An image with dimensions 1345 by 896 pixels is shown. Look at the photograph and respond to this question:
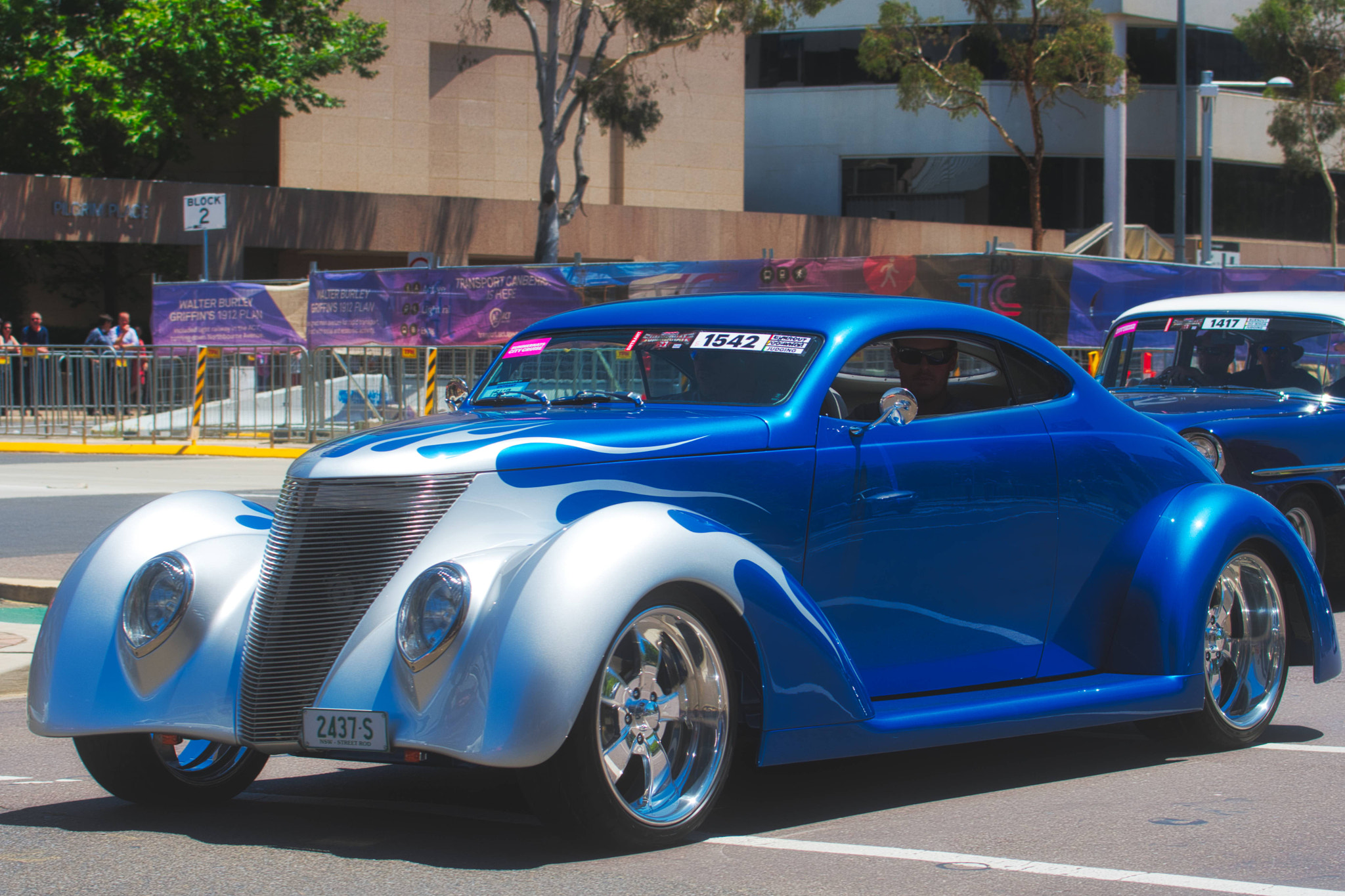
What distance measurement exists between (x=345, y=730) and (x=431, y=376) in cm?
1775

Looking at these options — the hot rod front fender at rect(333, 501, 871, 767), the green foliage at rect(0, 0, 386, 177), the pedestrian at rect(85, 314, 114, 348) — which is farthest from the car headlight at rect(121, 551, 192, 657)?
the green foliage at rect(0, 0, 386, 177)

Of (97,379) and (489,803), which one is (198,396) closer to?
(97,379)

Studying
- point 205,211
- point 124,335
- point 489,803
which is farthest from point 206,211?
point 489,803

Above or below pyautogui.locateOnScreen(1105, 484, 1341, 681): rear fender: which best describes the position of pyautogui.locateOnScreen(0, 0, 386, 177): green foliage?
above

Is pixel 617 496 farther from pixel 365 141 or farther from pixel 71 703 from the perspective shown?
pixel 365 141

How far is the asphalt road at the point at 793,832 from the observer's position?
444 centimetres

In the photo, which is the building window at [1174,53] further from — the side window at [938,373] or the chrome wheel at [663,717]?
the chrome wheel at [663,717]

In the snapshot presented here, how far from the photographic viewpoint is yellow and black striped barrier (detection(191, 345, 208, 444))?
23.9 meters

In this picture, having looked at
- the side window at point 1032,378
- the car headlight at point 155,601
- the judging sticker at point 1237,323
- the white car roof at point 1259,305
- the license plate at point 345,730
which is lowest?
the license plate at point 345,730

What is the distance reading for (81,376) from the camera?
24.7m

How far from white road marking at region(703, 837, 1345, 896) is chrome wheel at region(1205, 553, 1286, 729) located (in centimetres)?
193

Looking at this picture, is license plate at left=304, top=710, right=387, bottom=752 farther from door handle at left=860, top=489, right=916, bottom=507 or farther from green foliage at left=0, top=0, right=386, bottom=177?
green foliage at left=0, top=0, right=386, bottom=177

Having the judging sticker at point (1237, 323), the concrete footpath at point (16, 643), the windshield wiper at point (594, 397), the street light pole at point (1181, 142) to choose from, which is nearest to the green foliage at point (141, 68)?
the street light pole at point (1181, 142)

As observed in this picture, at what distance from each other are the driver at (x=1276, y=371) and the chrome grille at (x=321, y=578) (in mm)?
7079
